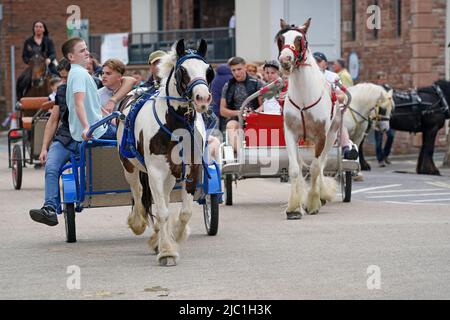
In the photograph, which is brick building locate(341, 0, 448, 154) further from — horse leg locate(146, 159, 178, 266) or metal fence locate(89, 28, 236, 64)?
horse leg locate(146, 159, 178, 266)

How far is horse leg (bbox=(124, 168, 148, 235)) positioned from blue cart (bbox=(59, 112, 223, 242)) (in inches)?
18.8

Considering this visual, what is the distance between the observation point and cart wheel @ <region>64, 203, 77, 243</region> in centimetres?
1223

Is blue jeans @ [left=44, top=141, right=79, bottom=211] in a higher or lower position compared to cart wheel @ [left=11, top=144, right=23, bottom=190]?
higher

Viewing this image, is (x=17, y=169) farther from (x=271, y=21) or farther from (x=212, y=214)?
(x=271, y=21)

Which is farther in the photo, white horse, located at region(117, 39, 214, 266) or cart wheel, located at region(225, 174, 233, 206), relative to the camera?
cart wheel, located at region(225, 174, 233, 206)


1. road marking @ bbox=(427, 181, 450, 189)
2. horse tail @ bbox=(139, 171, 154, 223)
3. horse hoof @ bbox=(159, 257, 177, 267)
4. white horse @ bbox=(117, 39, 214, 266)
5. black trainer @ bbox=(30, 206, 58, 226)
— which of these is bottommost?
road marking @ bbox=(427, 181, 450, 189)

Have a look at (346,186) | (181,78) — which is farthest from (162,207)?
(346,186)

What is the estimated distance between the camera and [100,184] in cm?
1238

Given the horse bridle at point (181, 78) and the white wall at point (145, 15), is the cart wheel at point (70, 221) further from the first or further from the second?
the white wall at point (145, 15)

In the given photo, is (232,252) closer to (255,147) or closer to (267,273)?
(267,273)

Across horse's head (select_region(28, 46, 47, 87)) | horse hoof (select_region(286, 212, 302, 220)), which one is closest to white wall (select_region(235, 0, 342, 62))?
horse's head (select_region(28, 46, 47, 87))
